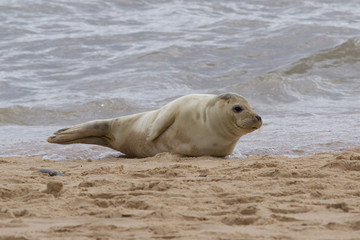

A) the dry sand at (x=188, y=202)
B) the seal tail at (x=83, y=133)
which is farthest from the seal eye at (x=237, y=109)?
the seal tail at (x=83, y=133)

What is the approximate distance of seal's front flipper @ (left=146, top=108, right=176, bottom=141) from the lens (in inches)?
241

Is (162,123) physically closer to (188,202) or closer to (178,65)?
(188,202)

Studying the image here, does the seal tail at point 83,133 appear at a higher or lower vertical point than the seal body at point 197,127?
lower

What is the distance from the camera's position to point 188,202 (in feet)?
11.5

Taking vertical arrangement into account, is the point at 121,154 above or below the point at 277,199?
below

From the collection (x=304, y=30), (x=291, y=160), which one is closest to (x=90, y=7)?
(x=304, y=30)

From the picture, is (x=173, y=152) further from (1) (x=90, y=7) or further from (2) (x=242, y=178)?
(1) (x=90, y=7)

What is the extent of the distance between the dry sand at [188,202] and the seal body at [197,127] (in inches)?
36.6

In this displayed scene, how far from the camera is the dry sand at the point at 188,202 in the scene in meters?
2.90

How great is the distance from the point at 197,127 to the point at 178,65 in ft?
25.6

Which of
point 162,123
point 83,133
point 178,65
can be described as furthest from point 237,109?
point 178,65

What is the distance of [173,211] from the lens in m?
3.27

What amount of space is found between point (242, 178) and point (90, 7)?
16.1 m

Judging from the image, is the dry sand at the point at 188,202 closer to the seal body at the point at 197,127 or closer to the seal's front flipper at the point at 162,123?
the seal body at the point at 197,127
